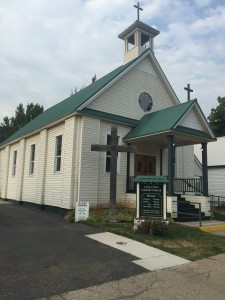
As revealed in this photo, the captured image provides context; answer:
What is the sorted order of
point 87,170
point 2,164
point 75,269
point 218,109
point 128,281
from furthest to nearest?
1. point 218,109
2. point 2,164
3. point 87,170
4. point 75,269
5. point 128,281

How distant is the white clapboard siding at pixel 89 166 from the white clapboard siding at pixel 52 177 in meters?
1.42

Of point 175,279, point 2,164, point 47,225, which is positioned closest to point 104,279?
point 175,279

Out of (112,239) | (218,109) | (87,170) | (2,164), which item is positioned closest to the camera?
(112,239)

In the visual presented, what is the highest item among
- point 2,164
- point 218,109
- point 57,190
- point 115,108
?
point 218,109

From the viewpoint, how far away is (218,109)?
42.3 m

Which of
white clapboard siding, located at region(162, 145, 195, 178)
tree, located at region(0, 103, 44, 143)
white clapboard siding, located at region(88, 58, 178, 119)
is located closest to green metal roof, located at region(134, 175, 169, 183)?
white clapboard siding, located at region(88, 58, 178, 119)

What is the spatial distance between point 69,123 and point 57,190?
131 inches

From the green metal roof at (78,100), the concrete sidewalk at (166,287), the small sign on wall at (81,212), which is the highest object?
the green metal roof at (78,100)

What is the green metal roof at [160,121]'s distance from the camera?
14895mm

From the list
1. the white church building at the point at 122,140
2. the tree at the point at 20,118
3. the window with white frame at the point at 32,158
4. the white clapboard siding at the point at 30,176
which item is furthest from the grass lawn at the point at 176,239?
the tree at the point at 20,118

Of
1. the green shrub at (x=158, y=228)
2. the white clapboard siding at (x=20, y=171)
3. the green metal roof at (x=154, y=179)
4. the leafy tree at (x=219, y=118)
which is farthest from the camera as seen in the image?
the leafy tree at (x=219, y=118)

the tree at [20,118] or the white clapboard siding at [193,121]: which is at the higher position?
the tree at [20,118]

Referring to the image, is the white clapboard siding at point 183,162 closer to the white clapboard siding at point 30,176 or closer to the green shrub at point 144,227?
the white clapboard siding at point 30,176

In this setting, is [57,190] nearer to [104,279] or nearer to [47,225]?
[47,225]
